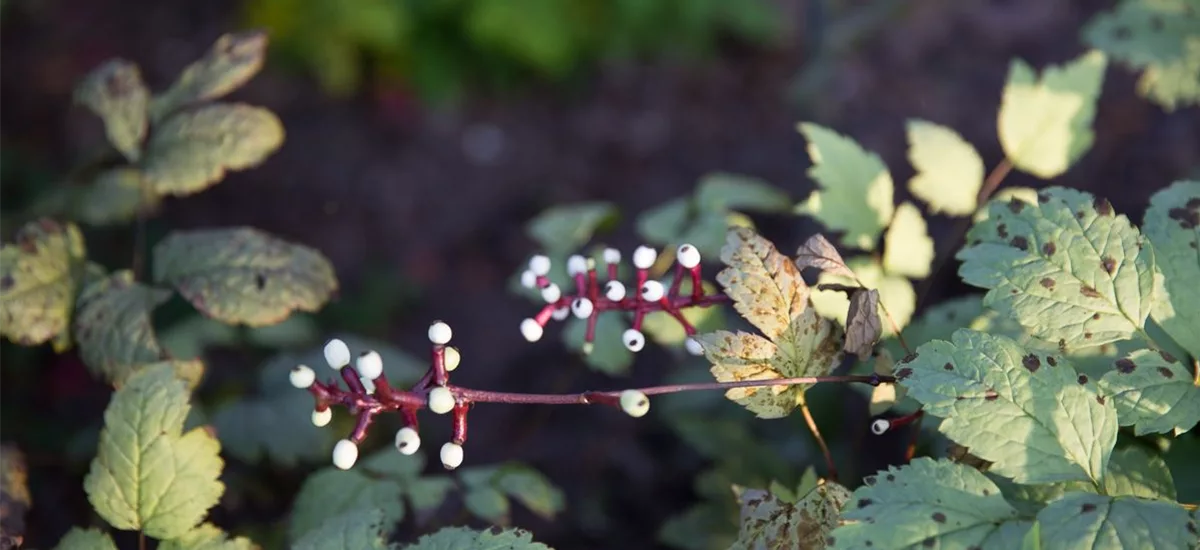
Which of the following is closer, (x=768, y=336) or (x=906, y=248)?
(x=768, y=336)

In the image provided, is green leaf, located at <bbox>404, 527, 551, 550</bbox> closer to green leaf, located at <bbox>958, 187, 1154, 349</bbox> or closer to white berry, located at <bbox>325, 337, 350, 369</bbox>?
white berry, located at <bbox>325, 337, 350, 369</bbox>

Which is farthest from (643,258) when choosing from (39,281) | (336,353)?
(39,281)

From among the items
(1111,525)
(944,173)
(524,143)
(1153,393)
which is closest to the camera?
(1111,525)

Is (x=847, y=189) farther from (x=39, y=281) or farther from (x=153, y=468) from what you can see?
(x=39, y=281)

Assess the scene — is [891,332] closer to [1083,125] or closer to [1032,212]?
[1032,212]

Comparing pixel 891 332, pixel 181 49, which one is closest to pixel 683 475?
pixel 891 332

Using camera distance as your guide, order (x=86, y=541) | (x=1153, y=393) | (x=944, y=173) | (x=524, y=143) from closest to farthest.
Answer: (x=1153, y=393)
(x=86, y=541)
(x=944, y=173)
(x=524, y=143)

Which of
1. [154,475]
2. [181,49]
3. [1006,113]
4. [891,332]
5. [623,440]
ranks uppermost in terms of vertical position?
[1006,113]
